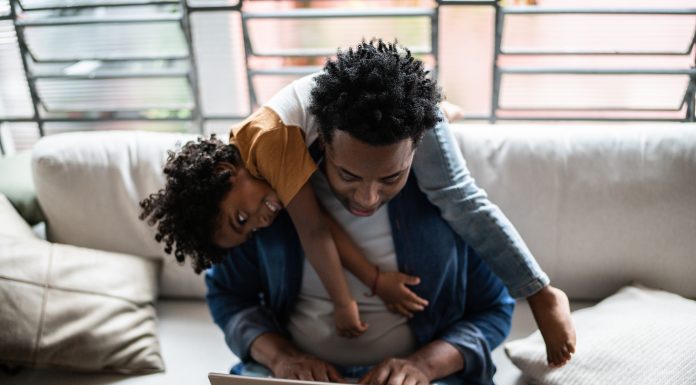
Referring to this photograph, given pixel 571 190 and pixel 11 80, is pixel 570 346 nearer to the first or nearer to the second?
pixel 571 190

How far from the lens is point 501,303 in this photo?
4.70 feet

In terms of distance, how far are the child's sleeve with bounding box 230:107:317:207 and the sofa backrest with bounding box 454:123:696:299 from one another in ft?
2.05

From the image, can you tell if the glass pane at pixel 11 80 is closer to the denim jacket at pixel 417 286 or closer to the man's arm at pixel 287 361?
the denim jacket at pixel 417 286

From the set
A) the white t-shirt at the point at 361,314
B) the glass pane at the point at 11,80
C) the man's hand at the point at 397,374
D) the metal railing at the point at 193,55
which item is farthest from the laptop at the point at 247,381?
the glass pane at the point at 11,80

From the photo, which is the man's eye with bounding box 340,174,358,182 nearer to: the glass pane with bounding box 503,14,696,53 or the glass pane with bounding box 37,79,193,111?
the glass pane with bounding box 503,14,696,53

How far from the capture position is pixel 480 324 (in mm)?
1406

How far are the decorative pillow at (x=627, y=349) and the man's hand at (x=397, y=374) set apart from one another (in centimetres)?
28

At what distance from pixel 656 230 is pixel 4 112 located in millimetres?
2159

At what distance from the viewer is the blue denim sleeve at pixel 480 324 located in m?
1.37

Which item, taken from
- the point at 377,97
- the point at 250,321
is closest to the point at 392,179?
the point at 377,97

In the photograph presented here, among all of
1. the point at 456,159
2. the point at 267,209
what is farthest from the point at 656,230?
the point at 267,209

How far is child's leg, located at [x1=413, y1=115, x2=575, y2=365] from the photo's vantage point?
1267 millimetres

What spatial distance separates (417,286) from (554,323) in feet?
0.95

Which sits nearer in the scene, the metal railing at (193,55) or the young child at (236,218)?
the young child at (236,218)
